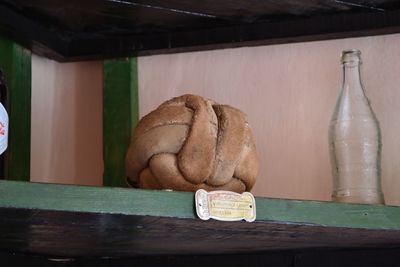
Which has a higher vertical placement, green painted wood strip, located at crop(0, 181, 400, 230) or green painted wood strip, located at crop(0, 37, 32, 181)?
green painted wood strip, located at crop(0, 37, 32, 181)

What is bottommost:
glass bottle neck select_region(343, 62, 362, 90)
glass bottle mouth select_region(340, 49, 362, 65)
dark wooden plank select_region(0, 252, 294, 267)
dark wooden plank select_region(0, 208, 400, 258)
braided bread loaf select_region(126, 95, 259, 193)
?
dark wooden plank select_region(0, 252, 294, 267)

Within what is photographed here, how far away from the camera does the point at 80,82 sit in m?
1.45

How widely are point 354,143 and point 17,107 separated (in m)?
0.53

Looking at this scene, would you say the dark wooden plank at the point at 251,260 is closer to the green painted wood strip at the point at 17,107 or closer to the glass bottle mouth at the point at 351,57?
the green painted wood strip at the point at 17,107

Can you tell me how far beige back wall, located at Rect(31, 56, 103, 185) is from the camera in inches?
55.6

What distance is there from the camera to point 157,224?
2.90ft


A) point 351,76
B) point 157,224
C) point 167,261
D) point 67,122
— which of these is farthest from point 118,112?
point 157,224

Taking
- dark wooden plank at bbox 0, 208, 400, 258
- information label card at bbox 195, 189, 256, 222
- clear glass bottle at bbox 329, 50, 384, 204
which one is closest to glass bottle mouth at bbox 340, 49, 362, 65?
clear glass bottle at bbox 329, 50, 384, 204

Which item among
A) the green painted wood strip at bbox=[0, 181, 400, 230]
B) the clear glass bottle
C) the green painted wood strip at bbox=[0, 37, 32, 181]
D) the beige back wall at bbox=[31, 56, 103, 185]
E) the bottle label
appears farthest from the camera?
the beige back wall at bbox=[31, 56, 103, 185]

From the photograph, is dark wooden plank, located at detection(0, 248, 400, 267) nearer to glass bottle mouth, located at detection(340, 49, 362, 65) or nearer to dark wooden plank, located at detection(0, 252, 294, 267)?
dark wooden plank, located at detection(0, 252, 294, 267)

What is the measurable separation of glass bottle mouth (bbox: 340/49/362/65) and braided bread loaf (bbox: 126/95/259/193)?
275 mm

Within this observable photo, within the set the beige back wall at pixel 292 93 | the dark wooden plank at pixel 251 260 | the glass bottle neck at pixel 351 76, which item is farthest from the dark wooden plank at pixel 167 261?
the glass bottle neck at pixel 351 76

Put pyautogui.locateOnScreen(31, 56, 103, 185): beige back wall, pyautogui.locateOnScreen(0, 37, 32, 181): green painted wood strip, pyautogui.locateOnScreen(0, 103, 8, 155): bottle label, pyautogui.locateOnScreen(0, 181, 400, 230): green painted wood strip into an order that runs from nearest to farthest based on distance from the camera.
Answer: pyautogui.locateOnScreen(0, 181, 400, 230): green painted wood strip
pyautogui.locateOnScreen(0, 103, 8, 155): bottle label
pyautogui.locateOnScreen(0, 37, 32, 181): green painted wood strip
pyautogui.locateOnScreen(31, 56, 103, 185): beige back wall

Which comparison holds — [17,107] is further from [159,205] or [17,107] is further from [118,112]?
[159,205]
